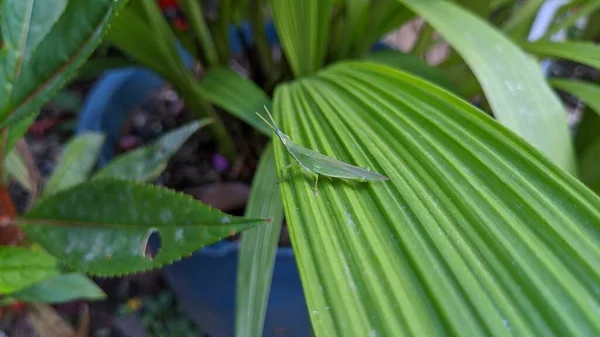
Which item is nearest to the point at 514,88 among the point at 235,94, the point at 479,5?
the point at 479,5

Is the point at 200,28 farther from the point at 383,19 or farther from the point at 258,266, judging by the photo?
the point at 258,266

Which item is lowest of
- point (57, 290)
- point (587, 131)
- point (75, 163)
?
point (587, 131)

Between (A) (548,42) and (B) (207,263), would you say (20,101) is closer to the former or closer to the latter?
(B) (207,263)

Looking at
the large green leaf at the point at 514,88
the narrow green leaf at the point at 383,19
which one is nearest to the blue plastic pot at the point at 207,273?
the narrow green leaf at the point at 383,19

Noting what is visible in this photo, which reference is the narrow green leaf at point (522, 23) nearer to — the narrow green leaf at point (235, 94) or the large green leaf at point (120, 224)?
the narrow green leaf at point (235, 94)

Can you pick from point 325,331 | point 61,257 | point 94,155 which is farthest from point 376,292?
point 94,155
